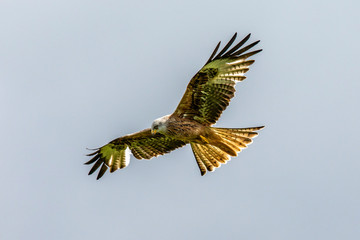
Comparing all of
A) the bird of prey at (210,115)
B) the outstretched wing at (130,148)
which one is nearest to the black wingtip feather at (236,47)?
the bird of prey at (210,115)

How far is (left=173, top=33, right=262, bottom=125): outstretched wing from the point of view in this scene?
10219 millimetres

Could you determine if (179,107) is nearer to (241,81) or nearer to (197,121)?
(197,121)

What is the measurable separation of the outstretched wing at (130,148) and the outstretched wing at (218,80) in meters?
1.19

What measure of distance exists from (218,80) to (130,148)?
2547 millimetres

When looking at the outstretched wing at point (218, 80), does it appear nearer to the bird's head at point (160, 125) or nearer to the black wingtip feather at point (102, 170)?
the bird's head at point (160, 125)

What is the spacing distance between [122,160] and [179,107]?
212cm

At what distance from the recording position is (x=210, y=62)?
1022 cm

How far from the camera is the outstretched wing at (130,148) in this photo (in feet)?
37.7

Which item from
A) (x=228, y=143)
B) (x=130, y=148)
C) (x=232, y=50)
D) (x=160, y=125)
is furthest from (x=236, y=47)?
(x=130, y=148)

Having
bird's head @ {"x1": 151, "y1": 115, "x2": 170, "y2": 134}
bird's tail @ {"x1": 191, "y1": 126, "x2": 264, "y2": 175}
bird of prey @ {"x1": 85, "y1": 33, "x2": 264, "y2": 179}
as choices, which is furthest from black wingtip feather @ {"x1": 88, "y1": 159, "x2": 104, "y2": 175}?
bird's tail @ {"x1": 191, "y1": 126, "x2": 264, "y2": 175}

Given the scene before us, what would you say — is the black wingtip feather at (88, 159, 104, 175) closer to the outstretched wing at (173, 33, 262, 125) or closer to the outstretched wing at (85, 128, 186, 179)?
the outstretched wing at (85, 128, 186, 179)

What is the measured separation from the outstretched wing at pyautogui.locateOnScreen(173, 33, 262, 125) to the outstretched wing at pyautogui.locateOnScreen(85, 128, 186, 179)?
1.19m

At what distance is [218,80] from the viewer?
1034cm

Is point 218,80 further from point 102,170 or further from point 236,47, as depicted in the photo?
point 102,170
